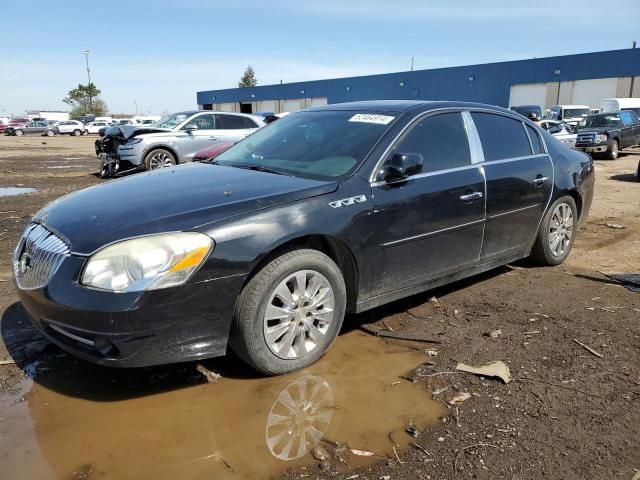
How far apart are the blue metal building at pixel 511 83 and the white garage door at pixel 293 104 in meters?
0.18

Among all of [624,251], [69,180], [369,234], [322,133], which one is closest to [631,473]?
[369,234]

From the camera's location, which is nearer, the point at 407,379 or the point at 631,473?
the point at 631,473

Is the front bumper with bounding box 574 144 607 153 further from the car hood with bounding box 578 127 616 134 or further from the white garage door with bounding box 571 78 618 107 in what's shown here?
the white garage door with bounding box 571 78 618 107

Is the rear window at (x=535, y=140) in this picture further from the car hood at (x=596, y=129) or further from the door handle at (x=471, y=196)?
the car hood at (x=596, y=129)

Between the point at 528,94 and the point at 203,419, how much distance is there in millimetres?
46613

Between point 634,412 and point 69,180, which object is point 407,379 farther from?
point 69,180

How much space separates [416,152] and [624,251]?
363 centimetres

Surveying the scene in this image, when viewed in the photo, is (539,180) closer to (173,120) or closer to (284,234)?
(284,234)

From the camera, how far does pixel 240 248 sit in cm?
290

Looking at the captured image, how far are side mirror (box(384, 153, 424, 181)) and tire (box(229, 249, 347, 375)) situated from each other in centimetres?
79

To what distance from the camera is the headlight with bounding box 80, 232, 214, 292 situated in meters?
2.68

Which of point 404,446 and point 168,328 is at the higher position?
point 168,328

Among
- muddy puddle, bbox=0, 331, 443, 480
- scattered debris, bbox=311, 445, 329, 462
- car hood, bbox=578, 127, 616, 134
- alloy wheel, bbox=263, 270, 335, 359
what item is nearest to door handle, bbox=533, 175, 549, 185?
muddy puddle, bbox=0, 331, 443, 480

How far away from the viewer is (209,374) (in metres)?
3.24
